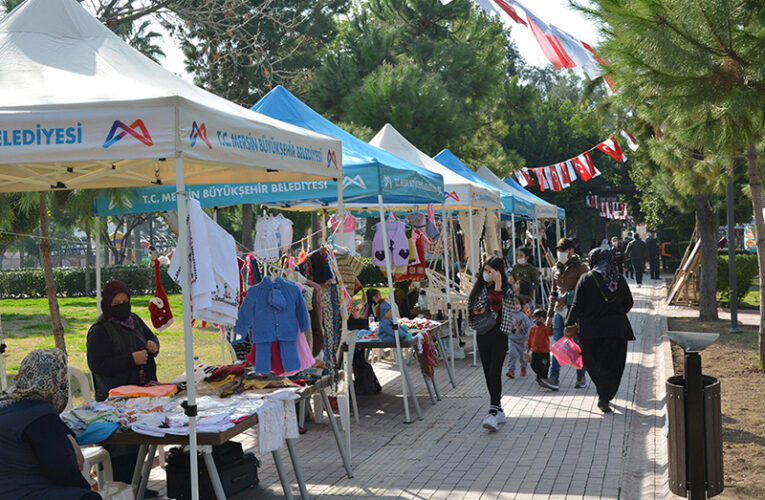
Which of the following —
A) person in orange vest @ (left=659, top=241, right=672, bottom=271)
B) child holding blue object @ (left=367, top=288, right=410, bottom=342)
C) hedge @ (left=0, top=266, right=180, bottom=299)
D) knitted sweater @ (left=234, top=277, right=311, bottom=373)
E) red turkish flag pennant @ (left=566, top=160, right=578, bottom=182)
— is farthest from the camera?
person in orange vest @ (left=659, top=241, right=672, bottom=271)

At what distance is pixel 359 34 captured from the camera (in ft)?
93.6

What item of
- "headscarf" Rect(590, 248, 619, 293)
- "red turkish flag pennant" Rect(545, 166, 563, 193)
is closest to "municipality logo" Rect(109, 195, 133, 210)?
"headscarf" Rect(590, 248, 619, 293)

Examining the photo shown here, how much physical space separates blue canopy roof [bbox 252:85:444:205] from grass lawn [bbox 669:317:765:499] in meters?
4.16

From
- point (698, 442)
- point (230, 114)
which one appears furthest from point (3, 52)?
point (698, 442)

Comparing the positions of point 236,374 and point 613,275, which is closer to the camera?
point 236,374

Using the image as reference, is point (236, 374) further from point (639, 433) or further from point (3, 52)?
point (639, 433)

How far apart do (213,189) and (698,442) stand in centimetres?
595

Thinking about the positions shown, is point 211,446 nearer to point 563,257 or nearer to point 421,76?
point 563,257

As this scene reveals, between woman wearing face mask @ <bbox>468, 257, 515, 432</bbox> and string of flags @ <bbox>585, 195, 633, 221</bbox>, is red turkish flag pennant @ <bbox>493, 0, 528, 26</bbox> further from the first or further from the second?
string of flags @ <bbox>585, 195, 633, 221</bbox>

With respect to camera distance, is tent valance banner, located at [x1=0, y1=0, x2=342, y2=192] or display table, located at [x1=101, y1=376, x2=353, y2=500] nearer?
tent valance banner, located at [x1=0, y1=0, x2=342, y2=192]

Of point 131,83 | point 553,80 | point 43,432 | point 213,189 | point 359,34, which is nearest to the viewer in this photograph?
point 43,432

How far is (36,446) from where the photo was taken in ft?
13.1

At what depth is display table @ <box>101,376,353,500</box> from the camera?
5086mm

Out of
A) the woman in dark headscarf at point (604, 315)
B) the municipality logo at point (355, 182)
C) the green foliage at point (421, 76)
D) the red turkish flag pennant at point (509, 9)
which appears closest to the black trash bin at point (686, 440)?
the woman in dark headscarf at point (604, 315)
